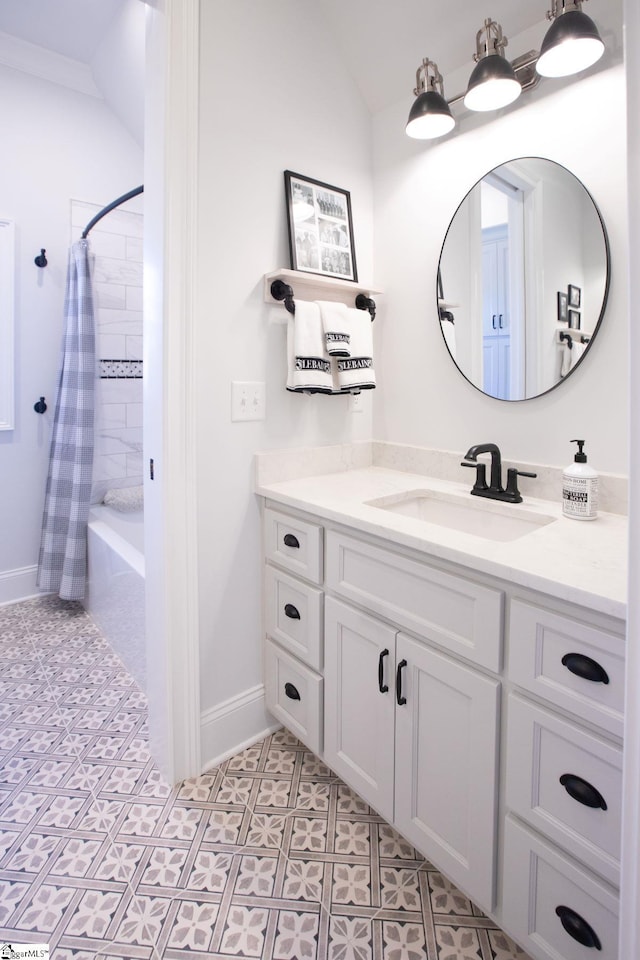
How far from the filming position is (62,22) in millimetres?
2348

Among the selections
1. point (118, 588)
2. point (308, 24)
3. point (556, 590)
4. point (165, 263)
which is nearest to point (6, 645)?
point (118, 588)

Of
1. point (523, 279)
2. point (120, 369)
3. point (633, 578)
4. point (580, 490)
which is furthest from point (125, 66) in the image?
point (633, 578)

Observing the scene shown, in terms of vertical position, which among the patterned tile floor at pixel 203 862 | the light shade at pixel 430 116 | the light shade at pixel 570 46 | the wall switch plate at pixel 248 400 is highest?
the light shade at pixel 430 116

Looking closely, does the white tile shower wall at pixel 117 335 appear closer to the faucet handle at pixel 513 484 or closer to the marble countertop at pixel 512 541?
the marble countertop at pixel 512 541

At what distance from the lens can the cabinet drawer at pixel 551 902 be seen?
87cm

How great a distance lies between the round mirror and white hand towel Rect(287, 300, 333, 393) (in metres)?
0.45

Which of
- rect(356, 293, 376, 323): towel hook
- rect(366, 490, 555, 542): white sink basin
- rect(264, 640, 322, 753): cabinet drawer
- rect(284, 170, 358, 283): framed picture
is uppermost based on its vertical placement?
rect(284, 170, 358, 283): framed picture

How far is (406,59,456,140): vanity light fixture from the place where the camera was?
1501mm

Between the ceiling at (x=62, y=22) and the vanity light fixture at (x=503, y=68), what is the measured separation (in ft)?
5.24

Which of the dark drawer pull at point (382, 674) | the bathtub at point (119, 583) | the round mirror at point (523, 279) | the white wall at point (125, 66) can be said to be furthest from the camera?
the white wall at point (125, 66)

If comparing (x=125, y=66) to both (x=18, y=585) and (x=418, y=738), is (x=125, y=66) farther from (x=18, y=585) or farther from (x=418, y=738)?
(x=418, y=738)

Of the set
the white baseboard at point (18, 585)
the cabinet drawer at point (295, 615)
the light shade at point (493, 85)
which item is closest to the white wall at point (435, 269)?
the light shade at point (493, 85)

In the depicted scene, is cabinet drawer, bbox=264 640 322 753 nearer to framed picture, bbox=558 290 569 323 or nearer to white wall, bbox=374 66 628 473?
white wall, bbox=374 66 628 473

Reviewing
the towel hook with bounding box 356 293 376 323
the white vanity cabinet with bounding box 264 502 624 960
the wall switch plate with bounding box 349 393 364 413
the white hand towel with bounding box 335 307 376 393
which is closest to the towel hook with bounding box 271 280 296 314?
the white hand towel with bounding box 335 307 376 393
